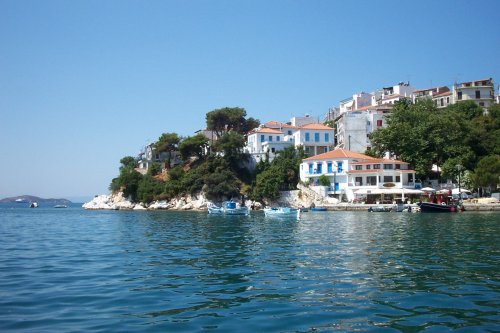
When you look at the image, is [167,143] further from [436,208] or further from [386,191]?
[436,208]

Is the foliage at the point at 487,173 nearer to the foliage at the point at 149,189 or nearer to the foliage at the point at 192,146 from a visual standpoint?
the foliage at the point at 192,146

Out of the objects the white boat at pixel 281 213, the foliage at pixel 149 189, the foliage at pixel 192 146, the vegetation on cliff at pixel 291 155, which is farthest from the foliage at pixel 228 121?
the white boat at pixel 281 213

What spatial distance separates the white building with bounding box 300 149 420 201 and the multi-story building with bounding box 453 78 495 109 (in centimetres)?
2688

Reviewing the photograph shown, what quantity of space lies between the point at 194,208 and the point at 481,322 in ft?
216

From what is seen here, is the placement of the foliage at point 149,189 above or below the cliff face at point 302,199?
above

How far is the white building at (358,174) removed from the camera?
61281 millimetres

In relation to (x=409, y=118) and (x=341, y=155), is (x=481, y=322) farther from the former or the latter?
(x=409, y=118)

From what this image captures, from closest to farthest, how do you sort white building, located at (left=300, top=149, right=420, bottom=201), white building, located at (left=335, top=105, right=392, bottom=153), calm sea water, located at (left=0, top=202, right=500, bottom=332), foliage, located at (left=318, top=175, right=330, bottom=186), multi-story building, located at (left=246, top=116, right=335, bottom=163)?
calm sea water, located at (left=0, top=202, right=500, bottom=332)
white building, located at (left=300, top=149, right=420, bottom=201)
foliage, located at (left=318, top=175, right=330, bottom=186)
white building, located at (left=335, top=105, right=392, bottom=153)
multi-story building, located at (left=246, top=116, right=335, bottom=163)

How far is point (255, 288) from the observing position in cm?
1220

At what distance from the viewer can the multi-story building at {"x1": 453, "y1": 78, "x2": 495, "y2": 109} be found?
8125 centimetres

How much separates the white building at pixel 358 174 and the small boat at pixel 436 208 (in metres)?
4.93

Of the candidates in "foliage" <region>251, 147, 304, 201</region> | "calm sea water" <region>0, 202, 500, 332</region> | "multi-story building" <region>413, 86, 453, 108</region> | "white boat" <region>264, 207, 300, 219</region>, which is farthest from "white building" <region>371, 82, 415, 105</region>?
"calm sea water" <region>0, 202, 500, 332</region>

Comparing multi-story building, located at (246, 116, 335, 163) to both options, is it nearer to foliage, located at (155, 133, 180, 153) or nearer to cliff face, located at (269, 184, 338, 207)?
cliff face, located at (269, 184, 338, 207)

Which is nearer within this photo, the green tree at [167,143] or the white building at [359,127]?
the white building at [359,127]
